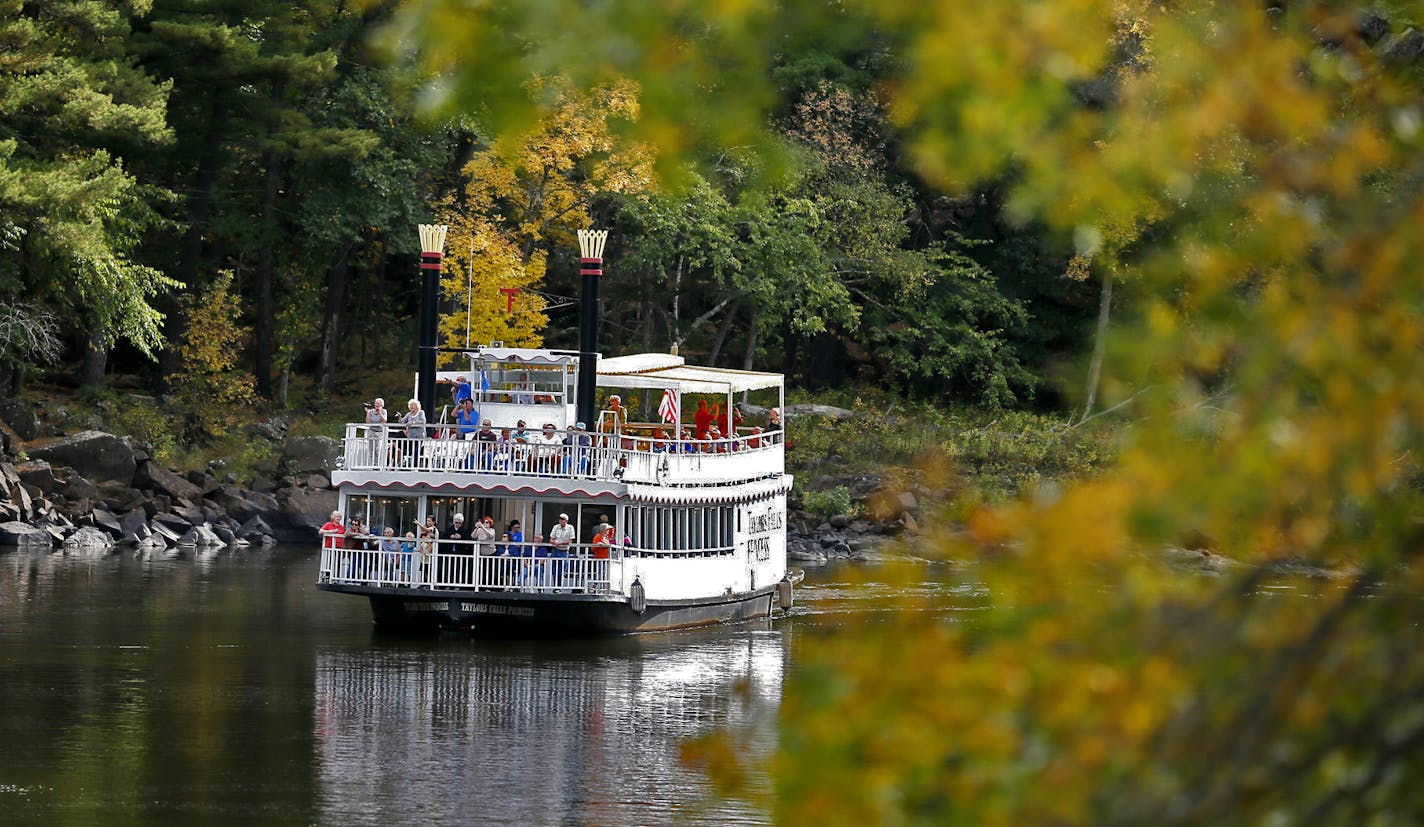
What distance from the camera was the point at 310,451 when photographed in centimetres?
5369

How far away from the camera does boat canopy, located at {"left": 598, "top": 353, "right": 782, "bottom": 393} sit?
1380 inches

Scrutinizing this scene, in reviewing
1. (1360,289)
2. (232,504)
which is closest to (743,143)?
(1360,289)

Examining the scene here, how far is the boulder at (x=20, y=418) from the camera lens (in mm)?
50688

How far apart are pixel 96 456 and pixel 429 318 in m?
17.7

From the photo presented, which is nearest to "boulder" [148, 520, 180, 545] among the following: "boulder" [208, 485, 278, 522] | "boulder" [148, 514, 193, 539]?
"boulder" [148, 514, 193, 539]

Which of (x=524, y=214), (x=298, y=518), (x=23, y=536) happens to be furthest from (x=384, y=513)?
(x=524, y=214)

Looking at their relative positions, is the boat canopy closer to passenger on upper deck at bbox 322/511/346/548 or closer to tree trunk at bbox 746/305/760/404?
passenger on upper deck at bbox 322/511/346/548

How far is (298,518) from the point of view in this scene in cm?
5116

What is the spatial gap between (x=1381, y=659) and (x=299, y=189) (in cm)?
5833

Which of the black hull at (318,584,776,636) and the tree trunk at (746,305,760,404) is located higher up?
the tree trunk at (746,305,760,404)

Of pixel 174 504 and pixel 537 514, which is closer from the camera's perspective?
pixel 537 514

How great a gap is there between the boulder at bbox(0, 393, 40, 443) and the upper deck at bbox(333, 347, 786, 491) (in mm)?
19391

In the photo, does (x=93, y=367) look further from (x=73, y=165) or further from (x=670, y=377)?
(x=670, y=377)

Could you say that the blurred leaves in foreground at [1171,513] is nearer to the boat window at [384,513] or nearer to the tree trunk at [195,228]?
the boat window at [384,513]
